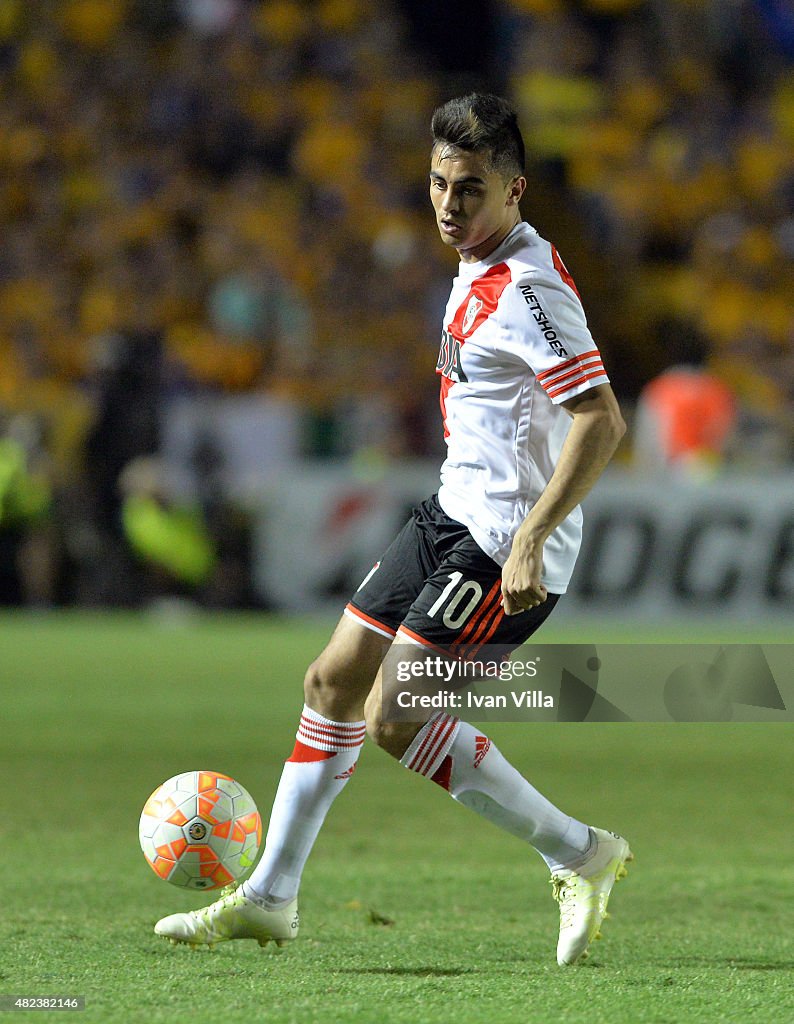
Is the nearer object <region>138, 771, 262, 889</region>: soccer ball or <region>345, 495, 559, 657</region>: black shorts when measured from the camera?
<region>345, 495, 559, 657</region>: black shorts

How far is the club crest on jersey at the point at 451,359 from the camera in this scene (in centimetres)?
394

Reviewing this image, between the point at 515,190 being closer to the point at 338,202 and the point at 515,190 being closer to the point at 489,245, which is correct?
the point at 489,245

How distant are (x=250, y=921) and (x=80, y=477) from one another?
11.3 metres

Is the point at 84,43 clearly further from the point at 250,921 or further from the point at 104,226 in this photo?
the point at 250,921

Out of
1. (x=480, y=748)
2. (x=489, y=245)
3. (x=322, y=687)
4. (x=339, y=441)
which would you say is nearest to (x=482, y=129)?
(x=489, y=245)

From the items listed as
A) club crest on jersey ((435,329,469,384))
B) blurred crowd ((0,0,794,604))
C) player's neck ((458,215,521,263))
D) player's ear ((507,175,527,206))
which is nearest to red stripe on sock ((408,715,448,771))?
club crest on jersey ((435,329,469,384))

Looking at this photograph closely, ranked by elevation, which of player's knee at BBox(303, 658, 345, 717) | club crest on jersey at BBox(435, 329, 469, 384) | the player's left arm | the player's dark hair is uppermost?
the player's dark hair

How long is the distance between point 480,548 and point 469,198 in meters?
0.84

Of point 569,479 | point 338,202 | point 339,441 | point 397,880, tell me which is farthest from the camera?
point 338,202

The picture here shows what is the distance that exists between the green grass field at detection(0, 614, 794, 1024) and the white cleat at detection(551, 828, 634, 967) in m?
0.06

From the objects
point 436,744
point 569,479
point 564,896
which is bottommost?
point 564,896

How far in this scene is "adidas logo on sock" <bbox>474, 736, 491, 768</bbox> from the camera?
13.2 feet

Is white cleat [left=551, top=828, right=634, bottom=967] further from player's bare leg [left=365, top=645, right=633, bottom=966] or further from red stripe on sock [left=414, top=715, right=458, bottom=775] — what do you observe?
red stripe on sock [left=414, top=715, right=458, bottom=775]

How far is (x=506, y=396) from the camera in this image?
3.88 meters
